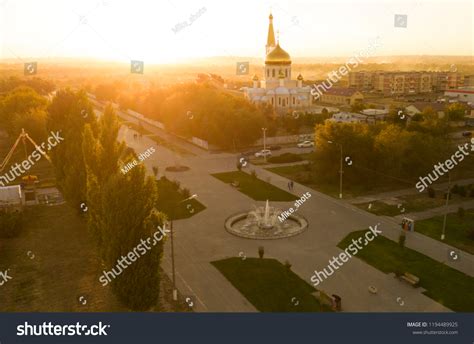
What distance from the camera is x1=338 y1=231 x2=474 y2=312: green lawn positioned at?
1908 cm

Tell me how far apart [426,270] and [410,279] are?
1912 mm

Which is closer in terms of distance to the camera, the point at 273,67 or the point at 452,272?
the point at 452,272

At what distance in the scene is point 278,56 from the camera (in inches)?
2921

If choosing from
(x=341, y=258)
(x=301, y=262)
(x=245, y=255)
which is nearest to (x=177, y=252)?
(x=245, y=255)

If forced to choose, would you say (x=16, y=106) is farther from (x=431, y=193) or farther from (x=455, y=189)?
(x=455, y=189)

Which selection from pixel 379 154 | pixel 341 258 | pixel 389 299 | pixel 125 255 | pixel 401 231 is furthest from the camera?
pixel 379 154

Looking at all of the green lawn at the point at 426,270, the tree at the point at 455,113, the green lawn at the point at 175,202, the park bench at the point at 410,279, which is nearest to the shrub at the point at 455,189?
the green lawn at the point at 426,270

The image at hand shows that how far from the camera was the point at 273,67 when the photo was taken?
76438 millimetres

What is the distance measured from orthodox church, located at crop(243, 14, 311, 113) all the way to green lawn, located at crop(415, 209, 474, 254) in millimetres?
48854

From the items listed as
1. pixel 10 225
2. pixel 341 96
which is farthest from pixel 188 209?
pixel 341 96

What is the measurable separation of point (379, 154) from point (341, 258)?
15.6 metres

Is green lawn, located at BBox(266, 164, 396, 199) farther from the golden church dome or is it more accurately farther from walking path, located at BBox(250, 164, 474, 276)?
the golden church dome

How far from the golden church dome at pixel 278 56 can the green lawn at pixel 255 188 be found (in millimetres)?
38987

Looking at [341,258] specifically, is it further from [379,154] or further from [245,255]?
[379,154]
